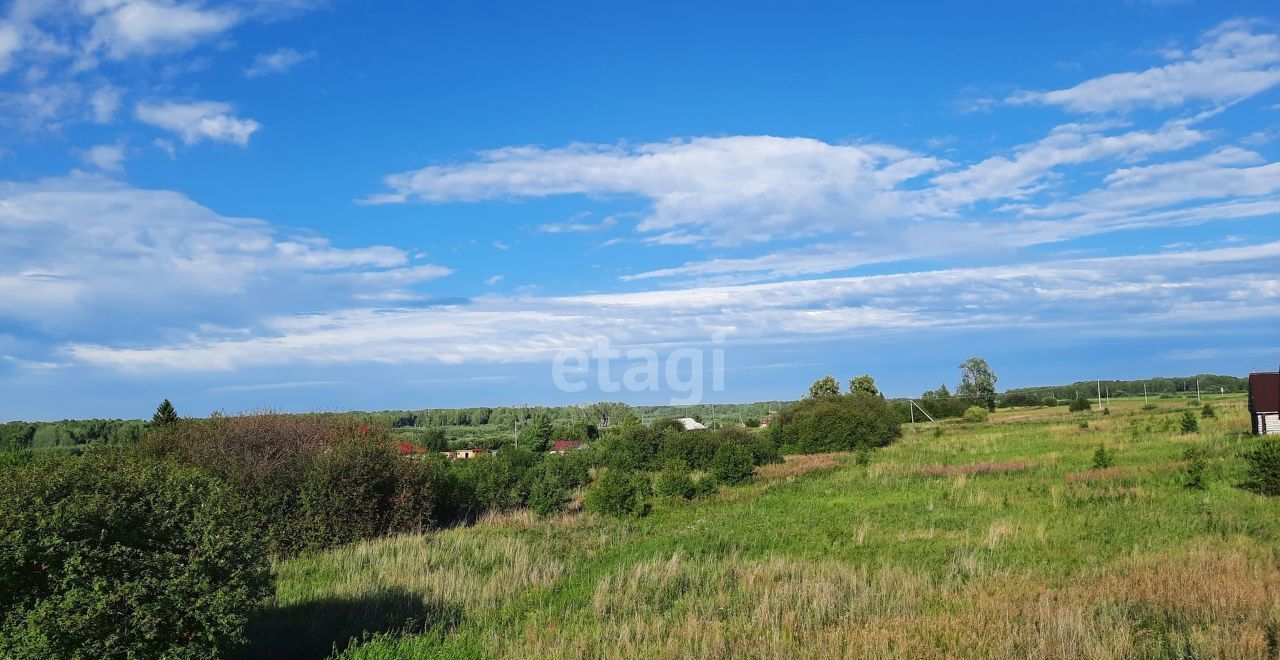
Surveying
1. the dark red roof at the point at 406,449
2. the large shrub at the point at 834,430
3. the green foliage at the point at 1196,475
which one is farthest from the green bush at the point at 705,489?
the large shrub at the point at 834,430

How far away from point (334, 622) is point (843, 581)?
773cm

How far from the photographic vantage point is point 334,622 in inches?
455

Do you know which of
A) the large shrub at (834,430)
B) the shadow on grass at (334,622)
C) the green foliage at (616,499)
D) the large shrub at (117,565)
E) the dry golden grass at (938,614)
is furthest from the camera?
the large shrub at (834,430)

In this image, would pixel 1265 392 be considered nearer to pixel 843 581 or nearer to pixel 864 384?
pixel 843 581

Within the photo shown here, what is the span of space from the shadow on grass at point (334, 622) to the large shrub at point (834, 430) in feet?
143

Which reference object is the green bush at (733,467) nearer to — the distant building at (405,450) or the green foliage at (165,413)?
the distant building at (405,450)

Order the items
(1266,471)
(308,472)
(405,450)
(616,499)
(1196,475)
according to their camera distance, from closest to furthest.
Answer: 1. (1266,471)
2. (1196,475)
3. (308,472)
4. (616,499)
5. (405,450)

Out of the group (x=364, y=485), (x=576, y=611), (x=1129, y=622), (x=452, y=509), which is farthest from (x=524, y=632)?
(x=452, y=509)

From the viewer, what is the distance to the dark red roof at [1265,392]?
105 feet

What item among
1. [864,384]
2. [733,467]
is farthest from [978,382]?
[733,467]

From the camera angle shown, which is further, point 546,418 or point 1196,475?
point 546,418

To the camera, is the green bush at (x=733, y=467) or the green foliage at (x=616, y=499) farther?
the green bush at (x=733, y=467)

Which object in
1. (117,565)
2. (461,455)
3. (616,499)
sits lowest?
(461,455)

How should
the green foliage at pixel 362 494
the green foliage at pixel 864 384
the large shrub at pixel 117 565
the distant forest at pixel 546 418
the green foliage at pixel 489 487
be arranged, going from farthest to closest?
the green foliage at pixel 864 384 < the distant forest at pixel 546 418 < the green foliage at pixel 489 487 < the green foliage at pixel 362 494 < the large shrub at pixel 117 565
